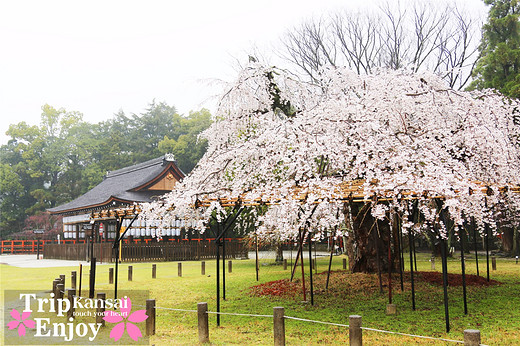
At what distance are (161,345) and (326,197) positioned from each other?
3743mm

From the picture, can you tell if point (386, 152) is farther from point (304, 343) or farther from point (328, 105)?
point (304, 343)

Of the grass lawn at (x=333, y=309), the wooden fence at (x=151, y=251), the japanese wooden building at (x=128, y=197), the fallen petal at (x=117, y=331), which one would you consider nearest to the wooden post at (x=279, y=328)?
the grass lawn at (x=333, y=309)

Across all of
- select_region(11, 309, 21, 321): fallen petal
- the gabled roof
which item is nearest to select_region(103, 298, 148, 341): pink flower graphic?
select_region(11, 309, 21, 321): fallen petal

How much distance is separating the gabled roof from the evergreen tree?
21.1 metres

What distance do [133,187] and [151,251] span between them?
6.70 m

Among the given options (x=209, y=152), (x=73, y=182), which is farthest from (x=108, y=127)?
(x=209, y=152)

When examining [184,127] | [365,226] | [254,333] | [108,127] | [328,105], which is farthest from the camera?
[108,127]

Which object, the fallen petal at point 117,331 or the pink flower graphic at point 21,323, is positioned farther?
the pink flower graphic at point 21,323

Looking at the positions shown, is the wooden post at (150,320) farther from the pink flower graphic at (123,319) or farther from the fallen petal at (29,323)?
the fallen petal at (29,323)

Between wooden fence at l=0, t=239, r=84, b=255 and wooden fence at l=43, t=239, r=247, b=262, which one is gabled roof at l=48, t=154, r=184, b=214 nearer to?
wooden fence at l=43, t=239, r=247, b=262

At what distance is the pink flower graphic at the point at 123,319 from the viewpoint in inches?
288

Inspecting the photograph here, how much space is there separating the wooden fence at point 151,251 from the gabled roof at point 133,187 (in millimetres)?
3458

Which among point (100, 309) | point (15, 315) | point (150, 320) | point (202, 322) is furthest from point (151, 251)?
point (202, 322)

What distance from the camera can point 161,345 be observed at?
658cm
